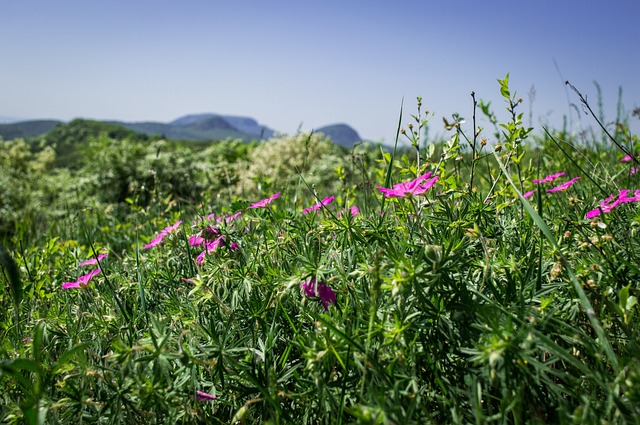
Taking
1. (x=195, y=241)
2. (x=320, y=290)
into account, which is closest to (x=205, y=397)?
(x=320, y=290)

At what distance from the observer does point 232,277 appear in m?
1.33

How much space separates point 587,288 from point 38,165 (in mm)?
37818

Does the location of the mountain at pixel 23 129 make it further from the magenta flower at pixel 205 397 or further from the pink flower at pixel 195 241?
the magenta flower at pixel 205 397

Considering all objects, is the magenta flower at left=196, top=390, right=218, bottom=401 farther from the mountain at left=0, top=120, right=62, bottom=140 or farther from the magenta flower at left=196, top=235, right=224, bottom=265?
the mountain at left=0, top=120, right=62, bottom=140

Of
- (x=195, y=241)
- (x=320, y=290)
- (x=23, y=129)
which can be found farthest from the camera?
(x=23, y=129)

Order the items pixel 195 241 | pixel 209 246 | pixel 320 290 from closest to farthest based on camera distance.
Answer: pixel 320 290, pixel 209 246, pixel 195 241

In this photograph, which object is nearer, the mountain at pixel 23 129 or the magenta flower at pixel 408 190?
the magenta flower at pixel 408 190

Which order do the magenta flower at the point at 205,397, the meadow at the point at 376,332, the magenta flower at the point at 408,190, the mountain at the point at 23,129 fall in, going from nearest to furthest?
the meadow at the point at 376,332 < the magenta flower at the point at 205,397 < the magenta flower at the point at 408,190 < the mountain at the point at 23,129

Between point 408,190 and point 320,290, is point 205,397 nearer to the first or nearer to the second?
point 320,290

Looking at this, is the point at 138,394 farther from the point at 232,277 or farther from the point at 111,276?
the point at 111,276

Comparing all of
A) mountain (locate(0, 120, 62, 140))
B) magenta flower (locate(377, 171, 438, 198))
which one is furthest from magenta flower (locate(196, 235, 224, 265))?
mountain (locate(0, 120, 62, 140))

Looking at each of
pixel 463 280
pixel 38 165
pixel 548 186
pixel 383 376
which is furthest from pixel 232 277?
pixel 38 165

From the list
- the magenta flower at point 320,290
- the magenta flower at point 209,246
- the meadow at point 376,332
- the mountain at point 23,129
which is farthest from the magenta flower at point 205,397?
the mountain at point 23,129

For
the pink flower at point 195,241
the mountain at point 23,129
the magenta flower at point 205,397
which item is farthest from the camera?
the mountain at point 23,129
